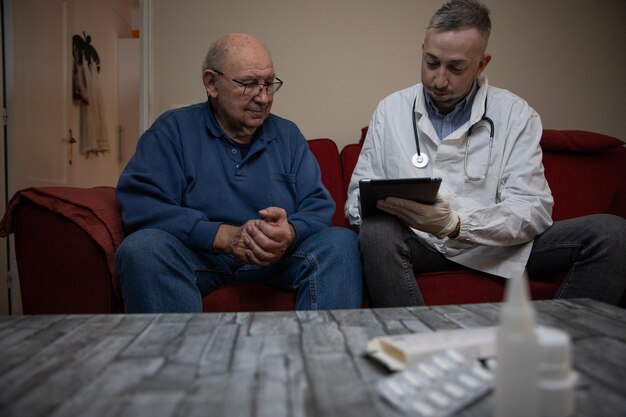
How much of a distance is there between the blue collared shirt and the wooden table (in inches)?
36.5

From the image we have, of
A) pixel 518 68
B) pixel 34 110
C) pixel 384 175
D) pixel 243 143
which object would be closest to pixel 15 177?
pixel 34 110

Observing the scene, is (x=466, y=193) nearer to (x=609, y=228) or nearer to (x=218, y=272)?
(x=609, y=228)

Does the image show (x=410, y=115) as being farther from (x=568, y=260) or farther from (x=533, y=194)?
(x=568, y=260)

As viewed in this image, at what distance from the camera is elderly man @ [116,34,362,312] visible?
1.31 m

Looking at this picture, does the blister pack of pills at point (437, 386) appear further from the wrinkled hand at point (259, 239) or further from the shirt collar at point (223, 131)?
the shirt collar at point (223, 131)

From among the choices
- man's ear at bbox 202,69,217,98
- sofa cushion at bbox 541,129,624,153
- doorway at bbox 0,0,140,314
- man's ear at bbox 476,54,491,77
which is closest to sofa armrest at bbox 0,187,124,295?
man's ear at bbox 202,69,217,98

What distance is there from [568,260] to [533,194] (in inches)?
8.7

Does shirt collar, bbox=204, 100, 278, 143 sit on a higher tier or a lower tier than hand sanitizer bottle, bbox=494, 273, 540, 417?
higher

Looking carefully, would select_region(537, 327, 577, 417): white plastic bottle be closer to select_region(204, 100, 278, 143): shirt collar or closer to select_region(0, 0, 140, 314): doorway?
select_region(204, 100, 278, 143): shirt collar

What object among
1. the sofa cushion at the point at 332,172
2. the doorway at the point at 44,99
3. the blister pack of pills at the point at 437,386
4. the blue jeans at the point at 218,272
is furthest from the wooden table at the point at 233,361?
the doorway at the point at 44,99

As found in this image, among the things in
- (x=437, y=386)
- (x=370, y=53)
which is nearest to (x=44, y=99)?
(x=370, y=53)

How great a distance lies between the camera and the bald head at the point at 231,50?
1622 mm

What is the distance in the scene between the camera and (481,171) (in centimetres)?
163

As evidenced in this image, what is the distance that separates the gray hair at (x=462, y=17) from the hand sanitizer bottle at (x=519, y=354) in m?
1.37
